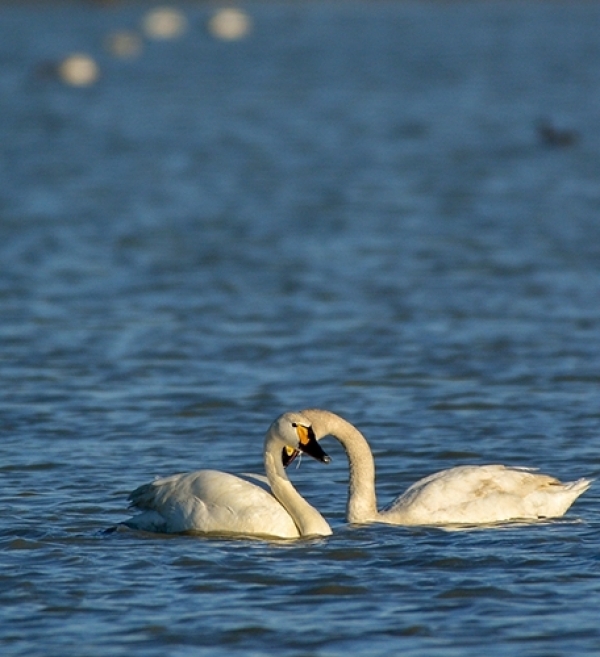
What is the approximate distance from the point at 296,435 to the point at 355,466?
54 centimetres

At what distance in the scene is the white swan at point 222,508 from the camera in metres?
9.41

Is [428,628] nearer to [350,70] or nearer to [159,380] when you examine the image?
[159,380]

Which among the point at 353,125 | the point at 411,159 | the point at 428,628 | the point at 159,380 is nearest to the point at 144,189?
the point at 411,159

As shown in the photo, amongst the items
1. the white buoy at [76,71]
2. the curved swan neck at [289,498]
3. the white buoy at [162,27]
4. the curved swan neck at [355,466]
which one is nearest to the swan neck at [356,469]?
the curved swan neck at [355,466]

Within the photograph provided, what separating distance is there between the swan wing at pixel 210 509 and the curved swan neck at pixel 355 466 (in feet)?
1.56

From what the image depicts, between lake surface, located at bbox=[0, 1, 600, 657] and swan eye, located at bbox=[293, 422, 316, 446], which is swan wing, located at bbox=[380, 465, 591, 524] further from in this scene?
swan eye, located at bbox=[293, 422, 316, 446]

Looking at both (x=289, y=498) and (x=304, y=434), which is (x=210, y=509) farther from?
(x=304, y=434)

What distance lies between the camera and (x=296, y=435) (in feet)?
31.6

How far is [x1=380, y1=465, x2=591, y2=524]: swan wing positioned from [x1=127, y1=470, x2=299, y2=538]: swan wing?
2.28 ft

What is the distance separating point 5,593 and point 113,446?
341 cm

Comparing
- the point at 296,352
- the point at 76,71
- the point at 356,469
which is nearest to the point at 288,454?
the point at 356,469

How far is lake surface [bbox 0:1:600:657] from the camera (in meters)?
8.16

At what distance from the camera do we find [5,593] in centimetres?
839

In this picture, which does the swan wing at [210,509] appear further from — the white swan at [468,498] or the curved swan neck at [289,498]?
the white swan at [468,498]
